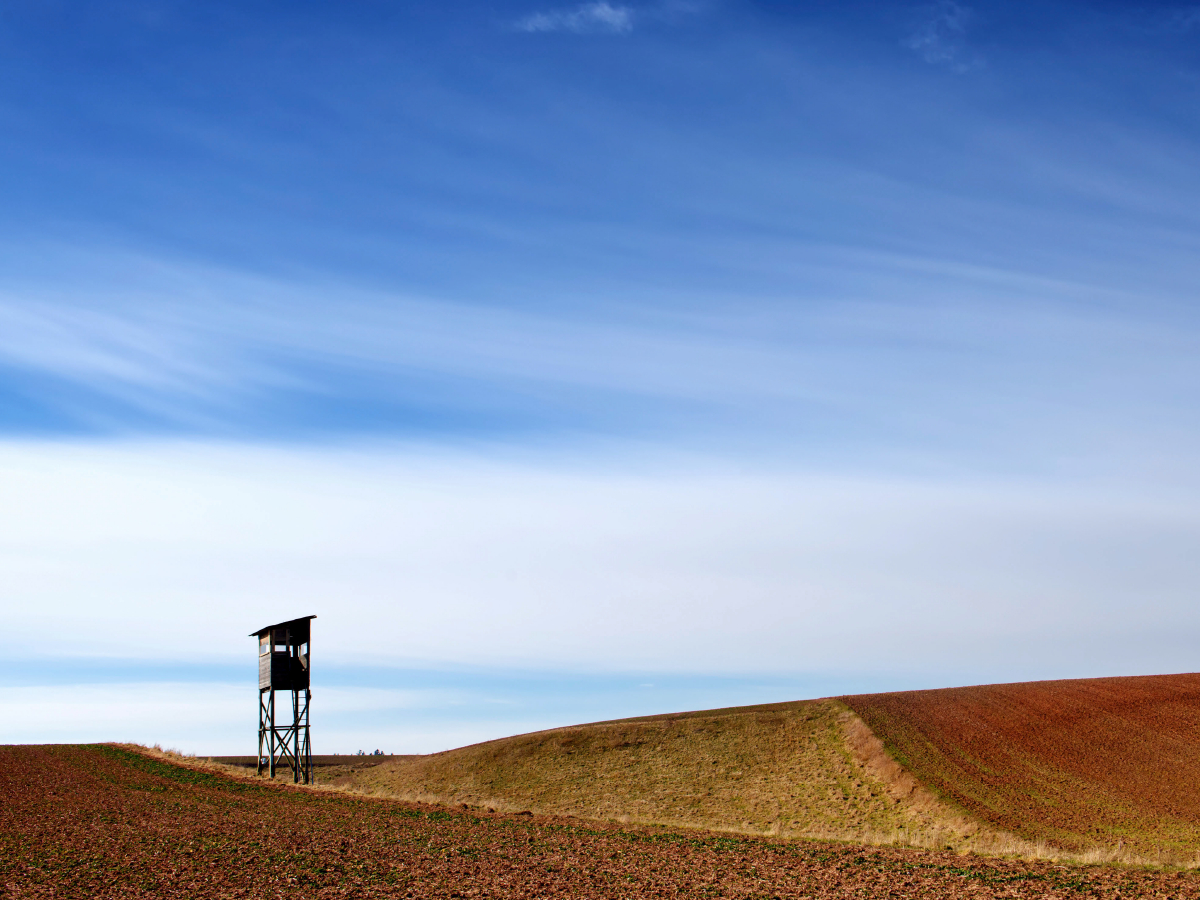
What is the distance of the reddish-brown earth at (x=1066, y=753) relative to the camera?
33.7m

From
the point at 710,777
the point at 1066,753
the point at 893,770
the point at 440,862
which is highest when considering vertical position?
the point at 1066,753

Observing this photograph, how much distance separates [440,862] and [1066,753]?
98.7 feet

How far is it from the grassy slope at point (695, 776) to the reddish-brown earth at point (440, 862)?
707 cm

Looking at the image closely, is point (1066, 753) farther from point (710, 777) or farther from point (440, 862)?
point (440, 862)

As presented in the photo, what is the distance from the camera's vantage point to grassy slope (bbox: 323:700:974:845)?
37.1 m

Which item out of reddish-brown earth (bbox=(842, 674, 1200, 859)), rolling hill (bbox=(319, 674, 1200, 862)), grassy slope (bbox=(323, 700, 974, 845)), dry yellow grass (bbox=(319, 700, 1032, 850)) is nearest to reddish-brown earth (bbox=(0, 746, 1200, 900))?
rolling hill (bbox=(319, 674, 1200, 862))

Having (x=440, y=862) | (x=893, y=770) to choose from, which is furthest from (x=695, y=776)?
(x=440, y=862)

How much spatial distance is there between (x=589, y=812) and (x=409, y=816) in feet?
29.6

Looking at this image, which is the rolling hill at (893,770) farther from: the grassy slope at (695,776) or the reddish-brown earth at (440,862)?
the reddish-brown earth at (440,862)

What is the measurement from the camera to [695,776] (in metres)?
43.7

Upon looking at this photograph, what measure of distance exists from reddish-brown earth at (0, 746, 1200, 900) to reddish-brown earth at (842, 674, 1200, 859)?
11506mm

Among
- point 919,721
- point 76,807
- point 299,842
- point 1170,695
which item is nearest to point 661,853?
point 299,842

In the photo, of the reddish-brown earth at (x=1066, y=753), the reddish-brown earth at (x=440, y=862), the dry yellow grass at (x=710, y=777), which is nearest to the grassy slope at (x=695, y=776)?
the dry yellow grass at (x=710, y=777)

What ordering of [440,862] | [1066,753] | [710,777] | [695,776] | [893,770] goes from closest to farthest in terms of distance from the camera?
[440,862] → [893,770] → [1066,753] → [710,777] → [695,776]
